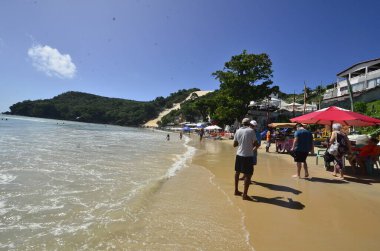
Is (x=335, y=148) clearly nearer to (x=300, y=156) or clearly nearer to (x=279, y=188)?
(x=300, y=156)

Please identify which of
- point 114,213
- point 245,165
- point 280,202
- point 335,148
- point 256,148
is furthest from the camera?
point 335,148

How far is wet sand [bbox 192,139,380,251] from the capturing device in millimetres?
3664

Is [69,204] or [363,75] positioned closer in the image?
[69,204]

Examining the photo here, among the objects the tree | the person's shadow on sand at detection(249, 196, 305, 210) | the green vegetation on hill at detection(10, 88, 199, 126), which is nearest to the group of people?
the person's shadow on sand at detection(249, 196, 305, 210)

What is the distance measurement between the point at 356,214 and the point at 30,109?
19816cm

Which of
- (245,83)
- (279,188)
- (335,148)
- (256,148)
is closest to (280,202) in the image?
(279,188)

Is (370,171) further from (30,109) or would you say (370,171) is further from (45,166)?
(30,109)

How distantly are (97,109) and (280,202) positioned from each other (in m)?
171

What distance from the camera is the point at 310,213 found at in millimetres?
4824

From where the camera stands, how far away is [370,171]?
8.83 meters

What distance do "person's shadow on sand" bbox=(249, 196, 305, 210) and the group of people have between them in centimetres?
23

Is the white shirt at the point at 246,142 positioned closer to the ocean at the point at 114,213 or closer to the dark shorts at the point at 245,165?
the dark shorts at the point at 245,165

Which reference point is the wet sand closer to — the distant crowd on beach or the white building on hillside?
the distant crowd on beach

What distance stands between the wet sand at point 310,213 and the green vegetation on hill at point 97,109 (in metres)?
146
